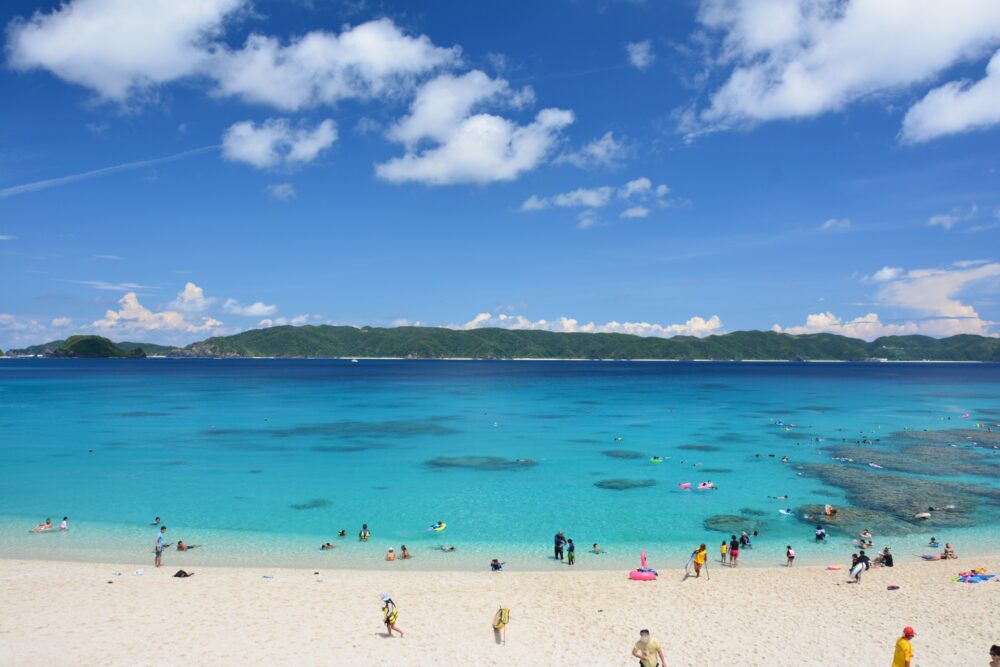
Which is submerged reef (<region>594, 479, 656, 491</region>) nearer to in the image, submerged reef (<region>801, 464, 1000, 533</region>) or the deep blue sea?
the deep blue sea

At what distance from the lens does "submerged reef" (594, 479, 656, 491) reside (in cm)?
4553

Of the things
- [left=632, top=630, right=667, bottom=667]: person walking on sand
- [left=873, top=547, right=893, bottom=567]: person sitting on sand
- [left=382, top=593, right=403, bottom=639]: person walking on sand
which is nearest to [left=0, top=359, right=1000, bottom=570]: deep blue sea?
[left=873, top=547, right=893, bottom=567]: person sitting on sand

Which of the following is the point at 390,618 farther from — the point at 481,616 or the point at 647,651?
the point at 647,651

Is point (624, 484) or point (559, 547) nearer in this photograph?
point (559, 547)

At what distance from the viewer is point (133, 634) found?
20.0 meters

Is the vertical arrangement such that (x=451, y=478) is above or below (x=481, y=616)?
below

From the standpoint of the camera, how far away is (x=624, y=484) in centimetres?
4653

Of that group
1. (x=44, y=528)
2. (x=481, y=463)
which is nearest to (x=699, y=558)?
(x=481, y=463)

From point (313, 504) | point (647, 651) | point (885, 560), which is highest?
point (647, 651)

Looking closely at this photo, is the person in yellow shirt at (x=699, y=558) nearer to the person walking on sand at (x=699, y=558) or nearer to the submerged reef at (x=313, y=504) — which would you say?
the person walking on sand at (x=699, y=558)

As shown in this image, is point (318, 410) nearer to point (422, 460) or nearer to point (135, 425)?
point (135, 425)

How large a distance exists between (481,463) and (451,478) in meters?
6.88

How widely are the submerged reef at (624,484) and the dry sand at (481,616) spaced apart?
1744cm

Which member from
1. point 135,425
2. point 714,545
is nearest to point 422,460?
point 714,545
